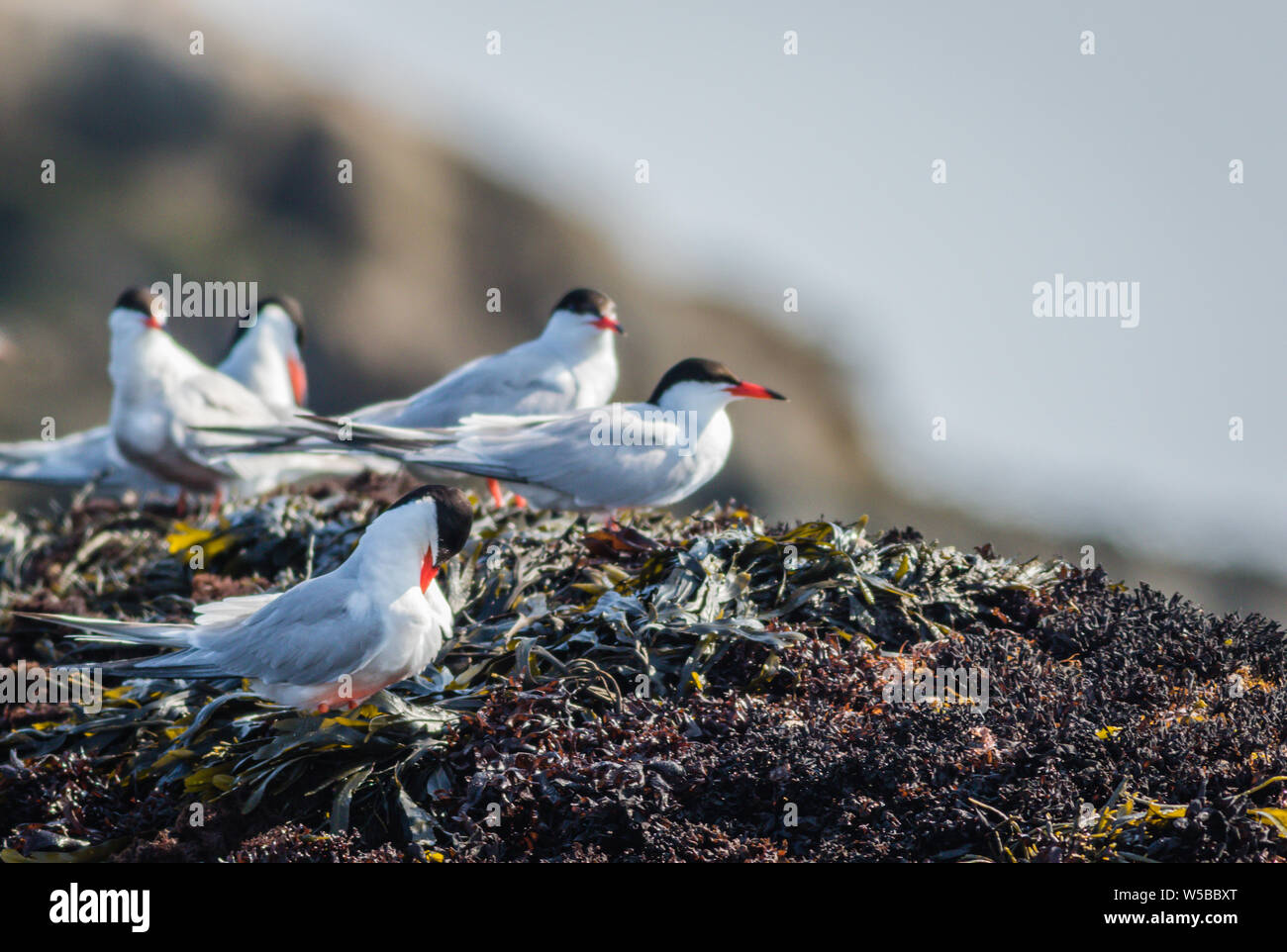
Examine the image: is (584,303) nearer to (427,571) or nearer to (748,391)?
(748,391)

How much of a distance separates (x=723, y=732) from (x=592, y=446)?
2353 mm

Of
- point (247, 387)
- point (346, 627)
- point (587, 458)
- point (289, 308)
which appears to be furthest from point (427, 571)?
point (289, 308)

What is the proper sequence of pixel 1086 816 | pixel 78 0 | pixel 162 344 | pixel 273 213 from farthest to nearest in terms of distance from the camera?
pixel 78 0 < pixel 273 213 < pixel 162 344 < pixel 1086 816

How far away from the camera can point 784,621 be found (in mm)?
5090

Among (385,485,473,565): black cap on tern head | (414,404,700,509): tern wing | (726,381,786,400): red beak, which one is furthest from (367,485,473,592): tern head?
(726,381,786,400): red beak

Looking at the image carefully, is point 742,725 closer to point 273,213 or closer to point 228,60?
point 273,213

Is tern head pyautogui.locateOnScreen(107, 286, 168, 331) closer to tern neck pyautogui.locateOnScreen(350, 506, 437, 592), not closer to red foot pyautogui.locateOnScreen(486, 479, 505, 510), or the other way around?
red foot pyautogui.locateOnScreen(486, 479, 505, 510)

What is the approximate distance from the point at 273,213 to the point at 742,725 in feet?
110

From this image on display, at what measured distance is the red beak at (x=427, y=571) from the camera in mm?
A: 4773

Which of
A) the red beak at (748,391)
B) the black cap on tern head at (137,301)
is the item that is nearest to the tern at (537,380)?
the red beak at (748,391)

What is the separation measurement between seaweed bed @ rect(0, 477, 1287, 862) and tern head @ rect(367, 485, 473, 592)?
465mm

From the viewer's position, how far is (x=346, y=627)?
14.9ft

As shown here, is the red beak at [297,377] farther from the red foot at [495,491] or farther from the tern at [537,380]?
the red foot at [495,491]
